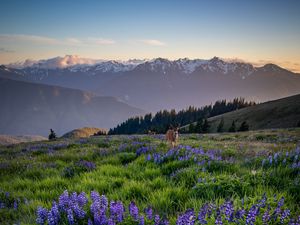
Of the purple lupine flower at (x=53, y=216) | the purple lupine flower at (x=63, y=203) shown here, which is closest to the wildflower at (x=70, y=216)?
the purple lupine flower at (x=53, y=216)

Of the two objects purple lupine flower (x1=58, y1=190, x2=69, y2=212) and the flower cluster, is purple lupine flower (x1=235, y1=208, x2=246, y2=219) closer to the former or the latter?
the flower cluster

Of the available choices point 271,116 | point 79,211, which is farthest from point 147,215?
point 271,116

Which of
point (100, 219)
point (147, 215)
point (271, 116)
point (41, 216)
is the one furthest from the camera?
point (271, 116)

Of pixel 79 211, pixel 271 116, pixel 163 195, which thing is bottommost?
pixel 271 116

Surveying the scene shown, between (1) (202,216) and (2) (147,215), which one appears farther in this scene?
(2) (147,215)

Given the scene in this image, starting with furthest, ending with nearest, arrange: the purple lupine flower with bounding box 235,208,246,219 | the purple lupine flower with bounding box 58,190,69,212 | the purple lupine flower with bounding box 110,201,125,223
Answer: the purple lupine flower with bounding box 58,190,69,212
the purple lupine flower with bounding box 110,201,125,223
the purple lupine flower with bounding box 235,208,246,219

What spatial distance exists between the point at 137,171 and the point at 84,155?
4421mm

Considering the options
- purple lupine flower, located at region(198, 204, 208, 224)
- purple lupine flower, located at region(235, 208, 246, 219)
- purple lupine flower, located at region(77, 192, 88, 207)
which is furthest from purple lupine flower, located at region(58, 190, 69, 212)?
purple lupine flower, located at region(235, 208, 246, 219)

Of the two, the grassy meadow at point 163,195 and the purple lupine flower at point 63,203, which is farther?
the purple lupine flower at point 63,203

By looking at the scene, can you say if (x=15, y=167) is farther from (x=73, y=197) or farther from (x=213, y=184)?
(x=213, y=184)

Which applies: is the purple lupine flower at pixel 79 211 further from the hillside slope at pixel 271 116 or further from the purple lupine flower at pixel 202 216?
the hillside slope at pixel 271 116

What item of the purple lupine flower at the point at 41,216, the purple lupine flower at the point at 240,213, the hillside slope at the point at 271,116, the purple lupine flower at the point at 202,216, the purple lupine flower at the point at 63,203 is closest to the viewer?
the purple lupine flower at the point at 202,216

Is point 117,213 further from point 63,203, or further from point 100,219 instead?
point 63,203

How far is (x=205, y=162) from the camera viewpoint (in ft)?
22.5
